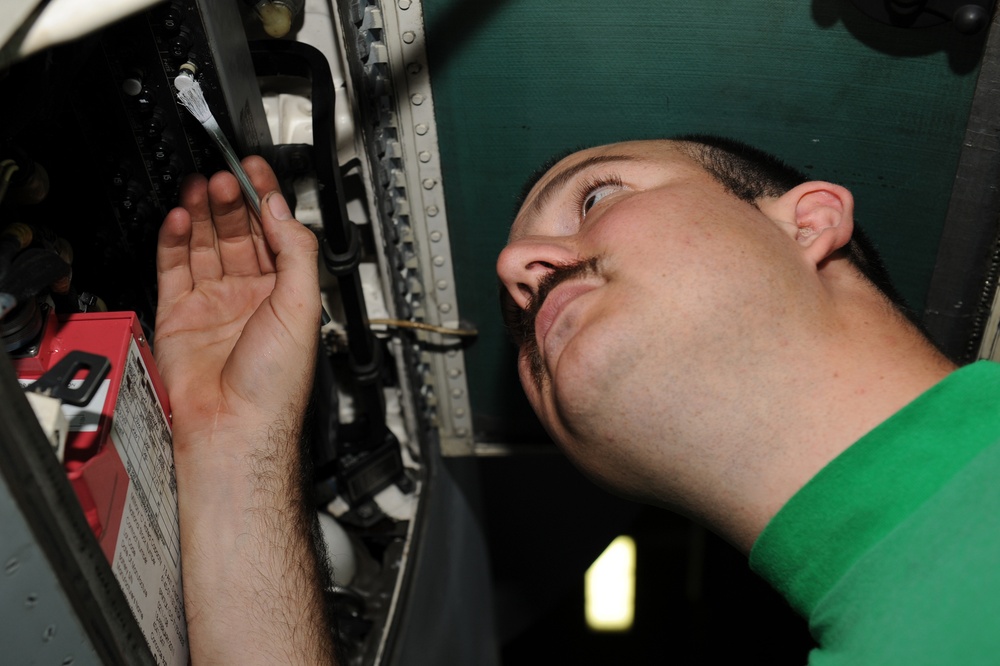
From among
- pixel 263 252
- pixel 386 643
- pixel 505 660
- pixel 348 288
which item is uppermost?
pixel 263 252

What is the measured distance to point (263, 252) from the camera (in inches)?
49.6

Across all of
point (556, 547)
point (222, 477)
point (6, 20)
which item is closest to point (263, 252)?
point (222, 477)

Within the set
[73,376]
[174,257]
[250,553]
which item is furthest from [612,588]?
[73,376]

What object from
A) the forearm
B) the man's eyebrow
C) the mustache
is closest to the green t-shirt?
the mustache

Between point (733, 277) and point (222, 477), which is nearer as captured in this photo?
point (733, 277)

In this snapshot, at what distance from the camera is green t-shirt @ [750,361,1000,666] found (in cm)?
80

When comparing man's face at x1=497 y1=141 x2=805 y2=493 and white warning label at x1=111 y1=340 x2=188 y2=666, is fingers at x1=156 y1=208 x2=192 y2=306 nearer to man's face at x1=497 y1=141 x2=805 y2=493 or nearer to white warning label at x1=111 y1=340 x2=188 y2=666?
white warning label at x1=111 y1=340 x2=188 y2=666

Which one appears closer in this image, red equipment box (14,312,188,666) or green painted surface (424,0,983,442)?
red equipment box (14,312,188,666)

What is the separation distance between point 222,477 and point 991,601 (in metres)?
0.95

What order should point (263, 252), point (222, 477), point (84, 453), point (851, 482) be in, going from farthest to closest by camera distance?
1. point (263, 252)
2. point (222, 477)
3. point (851, 482)
4. point (84, 453)

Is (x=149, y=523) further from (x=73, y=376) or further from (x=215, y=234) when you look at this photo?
(x=215, y=234)

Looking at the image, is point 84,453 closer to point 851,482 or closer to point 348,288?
point 348,288

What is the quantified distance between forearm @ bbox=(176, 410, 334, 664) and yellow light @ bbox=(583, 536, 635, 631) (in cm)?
119

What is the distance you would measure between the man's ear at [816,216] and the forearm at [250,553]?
2.50 ft
